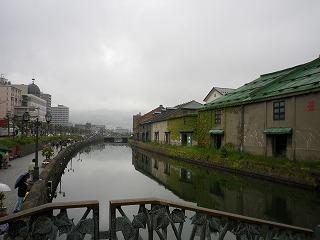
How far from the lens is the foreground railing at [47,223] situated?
4.56m

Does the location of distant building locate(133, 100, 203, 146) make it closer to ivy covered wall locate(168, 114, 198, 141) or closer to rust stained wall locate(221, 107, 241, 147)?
ivy covered wall locate(168, 114, 198, 141)

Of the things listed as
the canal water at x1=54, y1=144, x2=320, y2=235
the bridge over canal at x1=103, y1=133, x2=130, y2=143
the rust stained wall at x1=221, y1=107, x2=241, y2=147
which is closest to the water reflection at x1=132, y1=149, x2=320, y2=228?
the canal water at x1=54, y1=144, x2=320, y2=235

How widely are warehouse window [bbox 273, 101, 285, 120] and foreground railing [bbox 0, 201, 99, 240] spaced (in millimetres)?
25909

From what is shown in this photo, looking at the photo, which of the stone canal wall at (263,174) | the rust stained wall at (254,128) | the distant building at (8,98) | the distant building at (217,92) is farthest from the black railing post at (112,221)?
the distant building at (8,98)

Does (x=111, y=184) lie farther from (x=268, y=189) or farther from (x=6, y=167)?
(x=268, y=189)

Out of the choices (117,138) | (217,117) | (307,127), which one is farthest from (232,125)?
(117,138)

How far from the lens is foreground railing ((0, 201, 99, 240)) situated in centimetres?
456

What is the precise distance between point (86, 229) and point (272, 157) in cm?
2540

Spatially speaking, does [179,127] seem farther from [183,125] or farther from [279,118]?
[279,118]

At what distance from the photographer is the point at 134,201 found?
16.5ft

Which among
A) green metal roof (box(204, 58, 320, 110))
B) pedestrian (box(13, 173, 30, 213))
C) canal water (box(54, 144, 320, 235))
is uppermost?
green metal roof (box(204, 58, 320, 110))

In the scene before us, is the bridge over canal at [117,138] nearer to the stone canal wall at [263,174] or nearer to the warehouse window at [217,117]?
the stone canal wall at [263,174]

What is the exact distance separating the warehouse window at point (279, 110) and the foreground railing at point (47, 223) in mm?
25909

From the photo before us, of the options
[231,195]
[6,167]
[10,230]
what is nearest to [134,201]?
[10,230]
